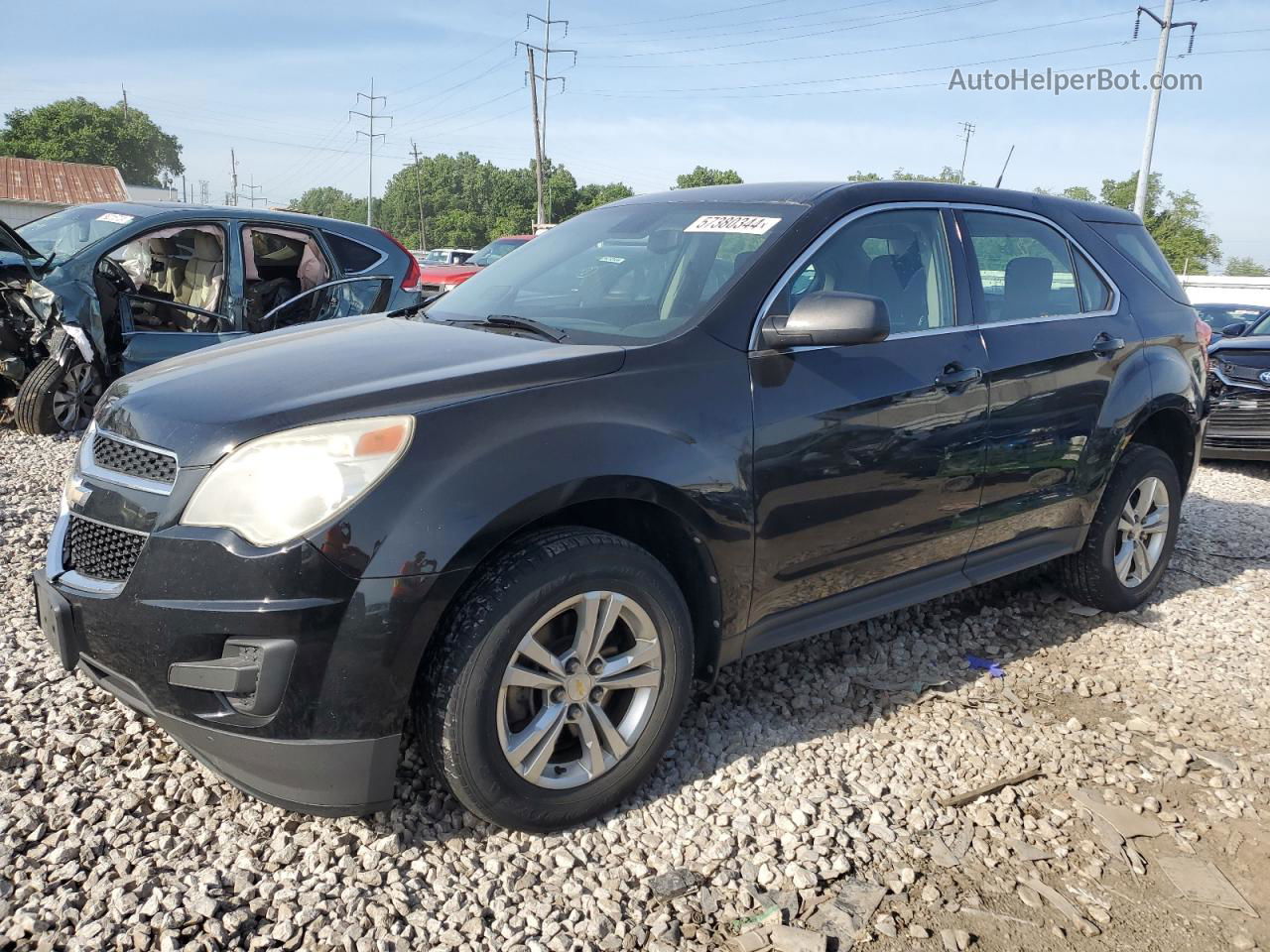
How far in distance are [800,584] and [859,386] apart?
67 cm

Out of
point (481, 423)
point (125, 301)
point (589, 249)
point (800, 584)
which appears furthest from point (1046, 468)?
point (125, 301)

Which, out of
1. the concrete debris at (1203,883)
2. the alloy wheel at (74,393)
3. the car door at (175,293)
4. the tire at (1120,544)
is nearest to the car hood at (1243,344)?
the tire at (1120,544)

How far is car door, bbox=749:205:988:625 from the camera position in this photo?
9.81ft

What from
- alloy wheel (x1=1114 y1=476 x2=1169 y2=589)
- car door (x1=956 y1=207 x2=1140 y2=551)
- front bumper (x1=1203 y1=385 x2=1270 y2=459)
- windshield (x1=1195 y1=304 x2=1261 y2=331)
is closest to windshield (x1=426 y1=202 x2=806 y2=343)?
car door (x1=956 y1=207 x2=1140 y2=551)

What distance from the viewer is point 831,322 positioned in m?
2.88

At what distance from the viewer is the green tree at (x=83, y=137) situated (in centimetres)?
8038

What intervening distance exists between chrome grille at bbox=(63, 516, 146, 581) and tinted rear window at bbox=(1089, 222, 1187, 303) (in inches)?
160

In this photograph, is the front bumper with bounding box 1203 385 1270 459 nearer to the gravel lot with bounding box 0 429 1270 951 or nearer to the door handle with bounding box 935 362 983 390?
the gravel lot with bounding box 0 429 1270 951

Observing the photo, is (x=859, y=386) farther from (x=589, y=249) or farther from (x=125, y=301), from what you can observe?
(x=125, y=301)

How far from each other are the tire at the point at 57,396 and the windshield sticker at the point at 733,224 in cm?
520

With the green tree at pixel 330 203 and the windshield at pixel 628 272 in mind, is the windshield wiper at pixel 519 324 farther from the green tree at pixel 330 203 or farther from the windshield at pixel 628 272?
the green tree at pixel 330 203

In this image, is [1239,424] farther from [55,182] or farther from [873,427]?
[55,182]

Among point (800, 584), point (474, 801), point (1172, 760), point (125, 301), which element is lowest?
point (1172, 760)

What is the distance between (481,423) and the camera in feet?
7.98
